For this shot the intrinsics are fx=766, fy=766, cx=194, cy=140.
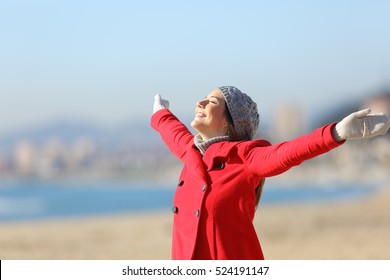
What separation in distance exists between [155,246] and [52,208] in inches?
1035

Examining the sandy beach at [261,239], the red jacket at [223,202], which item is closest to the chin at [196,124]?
the red jacket at [223,202]

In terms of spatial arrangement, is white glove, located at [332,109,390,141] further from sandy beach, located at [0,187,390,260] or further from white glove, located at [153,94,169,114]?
sandy beach, located at [0,187,390,260]

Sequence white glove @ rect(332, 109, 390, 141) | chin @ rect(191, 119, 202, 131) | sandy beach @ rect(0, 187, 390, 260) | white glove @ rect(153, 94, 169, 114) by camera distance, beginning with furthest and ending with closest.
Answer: sandy beach @ rect(0, 187, 390, 260) → white glove @ rect(153, 94, 169, 114) → chin @ rect(191, 119, 202, 131) → white glove @ rect(332, 109, 390, 141)

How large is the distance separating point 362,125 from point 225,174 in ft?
2.08

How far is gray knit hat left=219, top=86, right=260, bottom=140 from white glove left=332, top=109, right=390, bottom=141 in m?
0.59

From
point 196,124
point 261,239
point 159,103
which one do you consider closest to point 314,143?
point 196,124

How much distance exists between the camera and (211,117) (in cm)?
314

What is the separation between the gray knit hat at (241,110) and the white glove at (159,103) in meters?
0.56

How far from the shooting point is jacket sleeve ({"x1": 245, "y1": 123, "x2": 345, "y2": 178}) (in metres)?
2.74

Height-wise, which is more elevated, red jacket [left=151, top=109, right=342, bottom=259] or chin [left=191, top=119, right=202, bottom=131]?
chin [left=191, top=119, right=202, bottom=131]

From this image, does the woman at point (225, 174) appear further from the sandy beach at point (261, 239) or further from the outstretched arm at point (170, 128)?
the sandy beach at point (261, 239)

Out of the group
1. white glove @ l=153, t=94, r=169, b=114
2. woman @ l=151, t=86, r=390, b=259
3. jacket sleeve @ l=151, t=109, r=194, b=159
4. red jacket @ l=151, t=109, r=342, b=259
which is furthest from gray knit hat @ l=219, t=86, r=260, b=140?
white glove @ l=153, t=94, r=169, b=114
